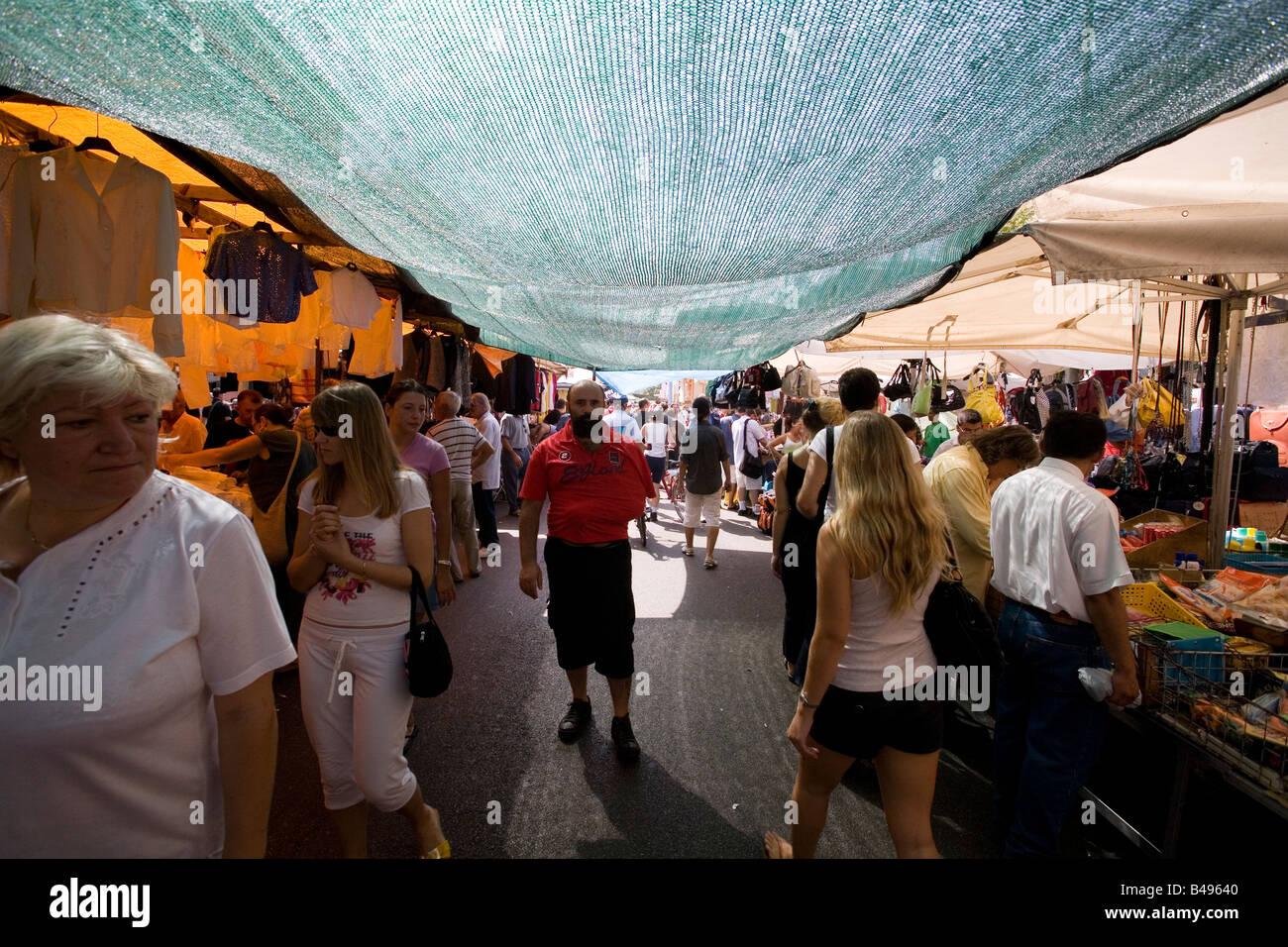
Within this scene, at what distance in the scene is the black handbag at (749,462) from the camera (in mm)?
10875

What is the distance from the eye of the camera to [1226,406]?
3.90m

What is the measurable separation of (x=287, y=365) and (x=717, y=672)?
4.84 metres

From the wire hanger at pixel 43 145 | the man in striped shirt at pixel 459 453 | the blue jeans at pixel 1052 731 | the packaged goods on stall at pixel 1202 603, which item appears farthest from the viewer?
the man in striped shirt at pixel 459 453

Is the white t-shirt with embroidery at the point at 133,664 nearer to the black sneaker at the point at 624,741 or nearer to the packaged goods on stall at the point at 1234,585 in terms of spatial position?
the black sneaker at the point at 624,741

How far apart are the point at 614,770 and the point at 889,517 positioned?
7.16ft

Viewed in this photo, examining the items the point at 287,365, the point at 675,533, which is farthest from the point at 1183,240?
the point at 675,533

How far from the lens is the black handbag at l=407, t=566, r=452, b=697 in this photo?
7.32 feet

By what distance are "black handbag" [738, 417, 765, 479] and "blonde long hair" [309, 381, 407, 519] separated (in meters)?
8.94

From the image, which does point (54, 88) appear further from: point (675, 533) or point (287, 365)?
point (675, 533)

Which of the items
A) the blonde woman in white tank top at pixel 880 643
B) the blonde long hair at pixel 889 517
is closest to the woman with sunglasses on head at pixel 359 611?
the blonde woman in white tank top at pixel 880 643

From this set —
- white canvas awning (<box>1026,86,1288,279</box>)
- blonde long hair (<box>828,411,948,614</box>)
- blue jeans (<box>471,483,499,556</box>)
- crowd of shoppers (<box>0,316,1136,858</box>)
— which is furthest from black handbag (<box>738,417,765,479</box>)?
blonde long hair (<box>828,411,948,614</box>)

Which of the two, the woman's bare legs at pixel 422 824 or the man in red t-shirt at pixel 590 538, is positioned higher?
the man in red t-shirt at pixel 590 538

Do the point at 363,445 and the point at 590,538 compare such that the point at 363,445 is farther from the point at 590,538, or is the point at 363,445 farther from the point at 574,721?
the point at 574,721

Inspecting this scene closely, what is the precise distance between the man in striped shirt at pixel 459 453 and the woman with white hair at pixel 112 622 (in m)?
4.62
